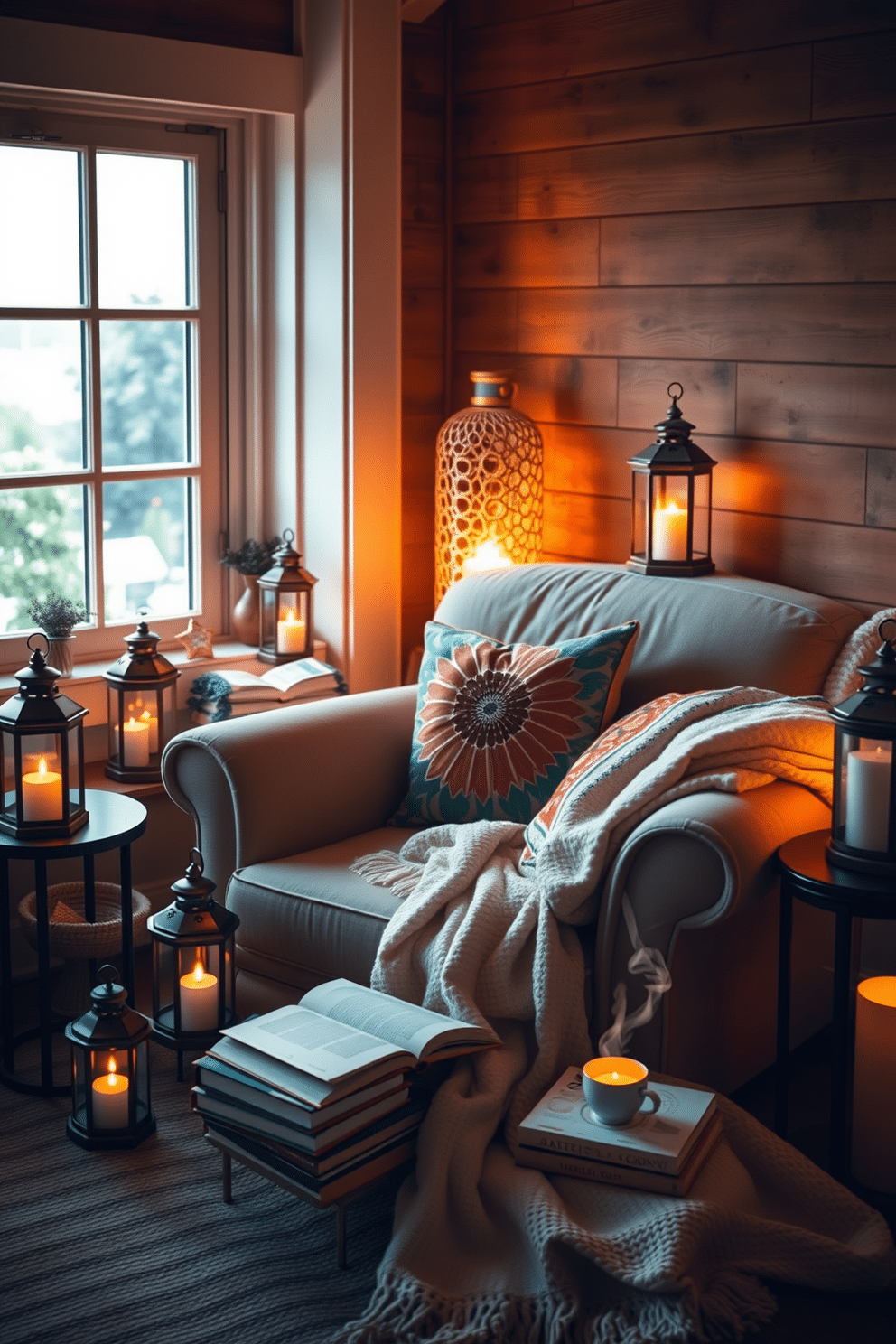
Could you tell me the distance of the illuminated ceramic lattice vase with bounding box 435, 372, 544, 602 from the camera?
3221 mm

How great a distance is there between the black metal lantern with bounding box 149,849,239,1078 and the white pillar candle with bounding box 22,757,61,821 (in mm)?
261

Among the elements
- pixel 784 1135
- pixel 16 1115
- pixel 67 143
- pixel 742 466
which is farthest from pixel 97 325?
pixel 784 1135

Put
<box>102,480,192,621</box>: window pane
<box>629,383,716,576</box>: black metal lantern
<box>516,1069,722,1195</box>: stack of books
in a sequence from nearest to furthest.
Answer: <box>516,1069,722,1195</box>: stack of books
<box>629,383,716,576</box>: black metal lantern
<box>102,480,192,621</box>: window pane

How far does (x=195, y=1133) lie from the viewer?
7.77ft

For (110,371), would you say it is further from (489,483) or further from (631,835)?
(631,835)

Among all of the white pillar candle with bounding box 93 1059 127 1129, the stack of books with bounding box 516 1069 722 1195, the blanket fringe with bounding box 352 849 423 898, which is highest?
the blanket fringe with bounding box 352 849 423 898

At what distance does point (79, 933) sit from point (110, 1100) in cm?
43

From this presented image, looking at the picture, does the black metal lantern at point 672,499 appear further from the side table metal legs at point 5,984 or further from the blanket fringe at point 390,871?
the side table metal legs at point 5,984

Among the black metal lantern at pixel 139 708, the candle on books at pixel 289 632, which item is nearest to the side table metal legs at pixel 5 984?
the black metal lantern at pixel 139 708

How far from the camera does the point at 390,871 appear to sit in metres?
2.47

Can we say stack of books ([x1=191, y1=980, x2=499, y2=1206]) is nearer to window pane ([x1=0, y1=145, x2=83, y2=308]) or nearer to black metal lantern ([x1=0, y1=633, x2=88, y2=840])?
black metal lantern ([x1=0, y1=633, x2=88, y2=840])

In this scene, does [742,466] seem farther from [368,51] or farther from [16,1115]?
[16,1115]

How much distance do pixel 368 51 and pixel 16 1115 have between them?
2394 millimetres

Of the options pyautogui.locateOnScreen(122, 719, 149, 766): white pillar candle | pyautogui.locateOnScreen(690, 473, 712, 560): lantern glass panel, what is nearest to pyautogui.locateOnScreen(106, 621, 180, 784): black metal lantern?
pyautogui.locateOnScreen(122, 719, 149, 766): white pillar candle
